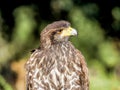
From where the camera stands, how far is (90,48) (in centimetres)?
1470

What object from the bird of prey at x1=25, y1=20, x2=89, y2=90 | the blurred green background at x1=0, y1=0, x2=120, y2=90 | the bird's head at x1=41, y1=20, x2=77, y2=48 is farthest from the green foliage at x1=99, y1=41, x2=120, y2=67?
the bird's head at x1=41, y1=20, x2=77, y2=48

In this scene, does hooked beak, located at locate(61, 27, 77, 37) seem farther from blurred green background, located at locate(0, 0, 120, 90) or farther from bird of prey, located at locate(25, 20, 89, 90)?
blurred green background, located at locate(0, 0, 120, 90)

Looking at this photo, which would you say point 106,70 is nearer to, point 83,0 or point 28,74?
point 83,0

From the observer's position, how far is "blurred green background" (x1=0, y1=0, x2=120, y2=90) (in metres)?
14.5

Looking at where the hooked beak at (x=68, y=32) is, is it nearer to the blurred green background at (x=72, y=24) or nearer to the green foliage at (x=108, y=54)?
the blurred green background at (x=72, y=24)

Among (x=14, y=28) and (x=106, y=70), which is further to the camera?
(x=14, y=28)

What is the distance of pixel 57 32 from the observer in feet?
36.8

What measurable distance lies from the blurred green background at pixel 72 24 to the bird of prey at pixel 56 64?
2.57 m

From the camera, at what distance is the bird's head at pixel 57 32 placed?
11.1m

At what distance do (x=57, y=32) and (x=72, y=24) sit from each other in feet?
10.4

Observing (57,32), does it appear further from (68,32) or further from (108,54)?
(108,54)

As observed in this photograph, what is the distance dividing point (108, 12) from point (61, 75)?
4046mm

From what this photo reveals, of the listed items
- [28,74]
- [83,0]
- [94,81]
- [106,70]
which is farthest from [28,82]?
[83,0]

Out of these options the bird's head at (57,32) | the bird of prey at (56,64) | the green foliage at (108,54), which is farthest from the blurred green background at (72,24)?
the bird's head at (57,32)
